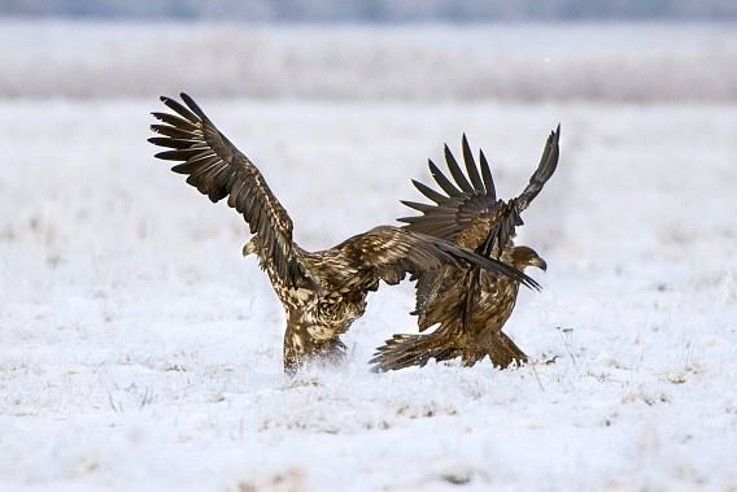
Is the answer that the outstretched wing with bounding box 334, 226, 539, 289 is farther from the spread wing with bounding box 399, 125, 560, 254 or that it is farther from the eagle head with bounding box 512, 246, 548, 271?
the spread wing with bounding box 399, 125, 560, 254

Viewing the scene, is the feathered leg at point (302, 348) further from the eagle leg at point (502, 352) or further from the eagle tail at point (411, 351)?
the eagle leg at point (502, 352)

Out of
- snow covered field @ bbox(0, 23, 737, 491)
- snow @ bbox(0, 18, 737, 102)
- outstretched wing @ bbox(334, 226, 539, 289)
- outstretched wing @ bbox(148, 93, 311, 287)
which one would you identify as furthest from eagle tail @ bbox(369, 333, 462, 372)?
snow @ bbox(0, 18, 737, 102)

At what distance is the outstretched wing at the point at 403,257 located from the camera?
7.62 m

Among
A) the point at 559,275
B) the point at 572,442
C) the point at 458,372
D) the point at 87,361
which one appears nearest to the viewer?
the point at 572,442

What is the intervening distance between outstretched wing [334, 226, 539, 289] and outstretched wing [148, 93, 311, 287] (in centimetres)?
33

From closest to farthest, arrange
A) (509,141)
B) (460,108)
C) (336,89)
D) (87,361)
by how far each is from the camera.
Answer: (87,361) < (509,141) < (460,108) < (336,89)

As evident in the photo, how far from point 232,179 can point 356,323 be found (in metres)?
3.09

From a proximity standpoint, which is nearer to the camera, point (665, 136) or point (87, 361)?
point (87, 361)

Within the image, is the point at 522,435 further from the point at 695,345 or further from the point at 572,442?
the point at 695,345

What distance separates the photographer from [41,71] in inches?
1716

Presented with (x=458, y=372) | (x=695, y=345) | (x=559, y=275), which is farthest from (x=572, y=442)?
(x=559, y=275)

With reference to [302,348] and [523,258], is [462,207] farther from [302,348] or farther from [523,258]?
[302,348]

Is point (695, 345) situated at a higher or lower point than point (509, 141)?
lower

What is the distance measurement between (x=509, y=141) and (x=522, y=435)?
21372 millimetres
